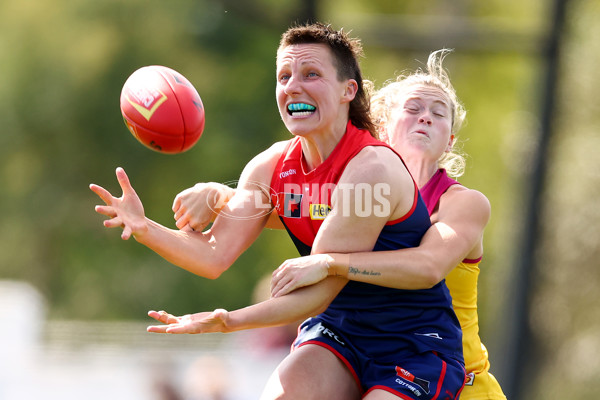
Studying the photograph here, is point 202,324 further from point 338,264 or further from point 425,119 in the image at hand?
point 425,119

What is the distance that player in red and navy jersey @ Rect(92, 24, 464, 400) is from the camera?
390cm

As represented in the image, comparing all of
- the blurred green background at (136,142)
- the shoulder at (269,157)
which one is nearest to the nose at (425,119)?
the shoulder at (269,157)

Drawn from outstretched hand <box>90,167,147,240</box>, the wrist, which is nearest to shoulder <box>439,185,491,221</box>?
the wrist

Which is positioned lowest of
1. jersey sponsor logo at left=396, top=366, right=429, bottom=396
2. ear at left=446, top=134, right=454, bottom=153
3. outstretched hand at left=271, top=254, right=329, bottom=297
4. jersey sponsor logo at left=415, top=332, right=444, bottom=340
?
jersey sponsor logo at left=396, top=366, right=429, bottom=396

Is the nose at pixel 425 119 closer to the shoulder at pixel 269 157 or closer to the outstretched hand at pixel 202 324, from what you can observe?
the shoulder at pixel 269 157

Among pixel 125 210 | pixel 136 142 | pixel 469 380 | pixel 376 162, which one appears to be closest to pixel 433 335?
pixel 469 380

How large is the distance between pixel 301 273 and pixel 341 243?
239 millimetres

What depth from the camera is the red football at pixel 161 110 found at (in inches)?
169

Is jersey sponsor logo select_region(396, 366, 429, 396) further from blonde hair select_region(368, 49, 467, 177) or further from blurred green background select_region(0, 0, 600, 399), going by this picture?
blurred green background select_region(0, 0, 600, 399)

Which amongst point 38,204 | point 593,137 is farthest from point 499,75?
point 38,204

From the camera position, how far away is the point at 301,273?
3789 mm

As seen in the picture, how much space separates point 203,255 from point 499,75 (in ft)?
61.2

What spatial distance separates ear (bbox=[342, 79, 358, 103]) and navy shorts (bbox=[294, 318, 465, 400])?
1.05m

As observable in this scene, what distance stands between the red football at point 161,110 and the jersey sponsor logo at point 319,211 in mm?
758
